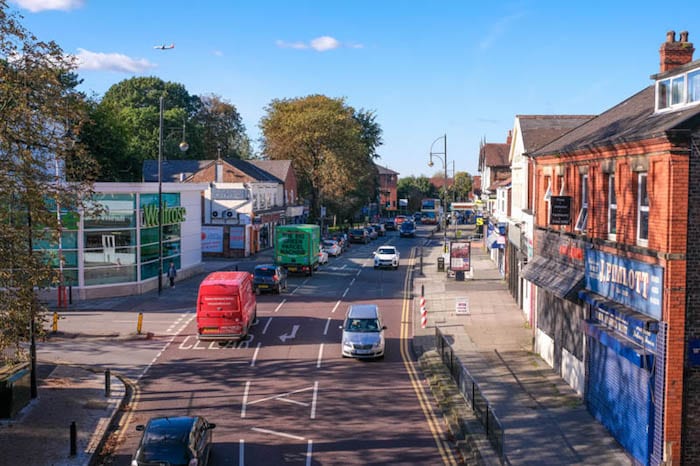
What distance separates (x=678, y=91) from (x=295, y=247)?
32614 mm

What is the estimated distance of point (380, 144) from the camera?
10750 centimetres

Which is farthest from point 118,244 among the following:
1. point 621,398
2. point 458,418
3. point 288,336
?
point 621,398

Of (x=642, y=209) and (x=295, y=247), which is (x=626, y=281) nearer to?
(x=642, y=209)

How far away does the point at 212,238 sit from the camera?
195 feet

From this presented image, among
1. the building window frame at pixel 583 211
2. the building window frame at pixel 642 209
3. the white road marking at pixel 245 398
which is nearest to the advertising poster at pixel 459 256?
the building window frame at pixel 583 211

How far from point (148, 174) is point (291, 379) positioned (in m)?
52.7

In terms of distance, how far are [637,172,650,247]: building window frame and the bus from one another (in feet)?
301

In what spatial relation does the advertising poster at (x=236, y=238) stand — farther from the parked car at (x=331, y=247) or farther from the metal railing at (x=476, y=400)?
the metal railing at (x=476, y=400)

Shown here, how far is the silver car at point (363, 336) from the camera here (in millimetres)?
24406

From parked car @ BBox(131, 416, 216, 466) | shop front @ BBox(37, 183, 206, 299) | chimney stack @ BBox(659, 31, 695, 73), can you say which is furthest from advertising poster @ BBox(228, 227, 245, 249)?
parked car @ BBox(131, 416, 216, 466)

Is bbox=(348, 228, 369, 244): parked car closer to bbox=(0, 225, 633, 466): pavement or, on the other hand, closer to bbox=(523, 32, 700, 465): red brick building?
bbox=(0, 225, 633, 466): pavement

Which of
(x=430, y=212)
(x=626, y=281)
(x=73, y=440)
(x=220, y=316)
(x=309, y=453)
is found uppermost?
(x=430, y=212)

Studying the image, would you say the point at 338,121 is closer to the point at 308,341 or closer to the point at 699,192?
the point at 308,341

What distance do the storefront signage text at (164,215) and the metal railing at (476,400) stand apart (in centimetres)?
2162
